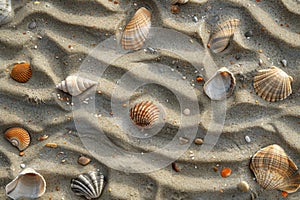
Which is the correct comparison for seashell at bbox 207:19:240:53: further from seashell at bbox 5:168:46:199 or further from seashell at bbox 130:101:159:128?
seashell at bbox 5:168:46:199

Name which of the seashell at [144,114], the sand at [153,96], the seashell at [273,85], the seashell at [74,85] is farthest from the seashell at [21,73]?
the seashell at [273,85]

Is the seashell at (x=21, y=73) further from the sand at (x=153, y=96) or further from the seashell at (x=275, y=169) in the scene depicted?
the seashell at (x=275, y=169)

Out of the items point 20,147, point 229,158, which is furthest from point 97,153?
point 229,158

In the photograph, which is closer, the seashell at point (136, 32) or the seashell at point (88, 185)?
the seashell at point (88, 185)

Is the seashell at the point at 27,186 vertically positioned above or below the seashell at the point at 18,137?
below

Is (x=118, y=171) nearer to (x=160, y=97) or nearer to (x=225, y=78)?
(x=160, y=97)

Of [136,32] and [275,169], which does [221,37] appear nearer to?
[136,32]

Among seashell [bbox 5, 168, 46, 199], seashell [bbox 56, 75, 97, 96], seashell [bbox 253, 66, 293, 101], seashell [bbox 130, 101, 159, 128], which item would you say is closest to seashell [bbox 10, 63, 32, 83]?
A: seashell [bbox 56, 75, 97, 96]
